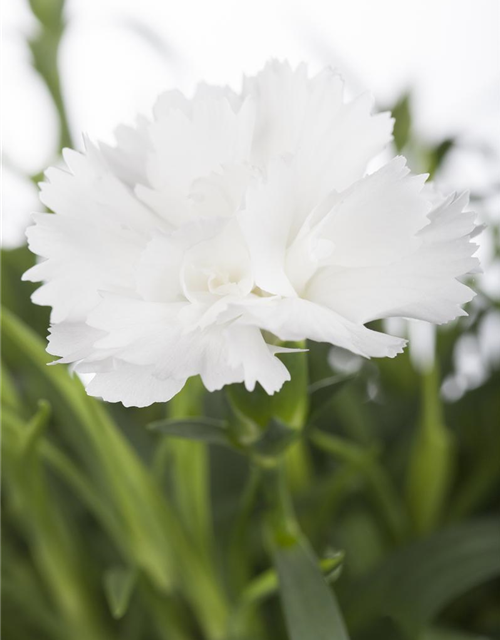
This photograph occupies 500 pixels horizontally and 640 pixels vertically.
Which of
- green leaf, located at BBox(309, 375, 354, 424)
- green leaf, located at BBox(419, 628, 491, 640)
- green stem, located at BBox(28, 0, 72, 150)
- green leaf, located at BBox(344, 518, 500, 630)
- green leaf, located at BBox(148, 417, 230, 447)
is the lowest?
green leaf, located at BBox(419, 628, 491, 640)

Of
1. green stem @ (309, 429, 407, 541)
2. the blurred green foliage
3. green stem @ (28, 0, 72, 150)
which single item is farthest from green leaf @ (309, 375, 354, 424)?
green stem @ (28, 0, 72, 150)

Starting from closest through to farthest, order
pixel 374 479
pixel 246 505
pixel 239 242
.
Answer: pixel 239 242
pixel 246 505
pixel 374 479

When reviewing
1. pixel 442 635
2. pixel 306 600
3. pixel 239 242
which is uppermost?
pixel 239 242

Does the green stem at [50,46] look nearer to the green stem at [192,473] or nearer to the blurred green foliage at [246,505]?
the blurred green foliage at [246,505]

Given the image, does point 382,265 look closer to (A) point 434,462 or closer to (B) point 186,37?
(A) point 434,462

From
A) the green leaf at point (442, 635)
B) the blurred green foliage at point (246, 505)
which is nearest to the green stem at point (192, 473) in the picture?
the blurred green foliage at point (246, 505)

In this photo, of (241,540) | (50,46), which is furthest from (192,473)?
(50,46)

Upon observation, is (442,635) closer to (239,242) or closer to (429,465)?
(429,465)

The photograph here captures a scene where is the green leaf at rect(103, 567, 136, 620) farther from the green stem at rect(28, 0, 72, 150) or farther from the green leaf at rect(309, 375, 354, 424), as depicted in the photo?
the green stem at rect(28, 0, 72, 150)
